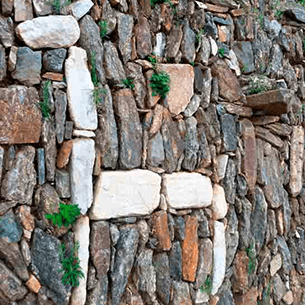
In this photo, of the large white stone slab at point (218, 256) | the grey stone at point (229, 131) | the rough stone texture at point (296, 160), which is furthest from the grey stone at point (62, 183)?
the rough stone texture at point (296, 160)

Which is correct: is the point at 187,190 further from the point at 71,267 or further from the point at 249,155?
the point at 71,267

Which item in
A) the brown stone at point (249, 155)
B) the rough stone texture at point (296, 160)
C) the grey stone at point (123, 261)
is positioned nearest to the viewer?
the grey stone at point (123, 261)

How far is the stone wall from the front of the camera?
1.96 m

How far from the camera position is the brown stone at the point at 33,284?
1.93 meters

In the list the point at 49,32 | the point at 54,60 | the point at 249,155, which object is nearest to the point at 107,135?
the point at 54,60

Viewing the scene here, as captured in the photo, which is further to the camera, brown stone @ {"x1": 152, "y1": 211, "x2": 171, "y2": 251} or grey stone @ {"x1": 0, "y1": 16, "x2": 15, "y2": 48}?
brown stone @ {"x1": 152, "y1": 211, "x2": 171, "y2": 251}

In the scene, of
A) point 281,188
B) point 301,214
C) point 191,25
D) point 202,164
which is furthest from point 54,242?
point 301,214

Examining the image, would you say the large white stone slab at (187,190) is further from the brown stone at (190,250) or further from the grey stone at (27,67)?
the grey stone at (27,67)

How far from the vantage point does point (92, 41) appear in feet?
7.22

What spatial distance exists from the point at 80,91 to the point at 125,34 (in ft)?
1.75

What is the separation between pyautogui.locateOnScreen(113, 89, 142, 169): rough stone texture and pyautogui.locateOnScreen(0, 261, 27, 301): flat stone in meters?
0.85

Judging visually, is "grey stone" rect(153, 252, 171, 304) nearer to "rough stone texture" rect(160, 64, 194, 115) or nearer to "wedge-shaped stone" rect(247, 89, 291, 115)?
"rough stone texture" rect(160, 64, 194, 115)

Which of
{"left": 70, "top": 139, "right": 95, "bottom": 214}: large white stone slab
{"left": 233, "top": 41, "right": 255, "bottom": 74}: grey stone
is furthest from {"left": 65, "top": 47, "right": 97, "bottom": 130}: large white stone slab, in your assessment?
{"left": 233, "top": 41, "right": 255, "bottom": 74}: grey stone

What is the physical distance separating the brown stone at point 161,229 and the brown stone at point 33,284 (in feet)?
2.57
